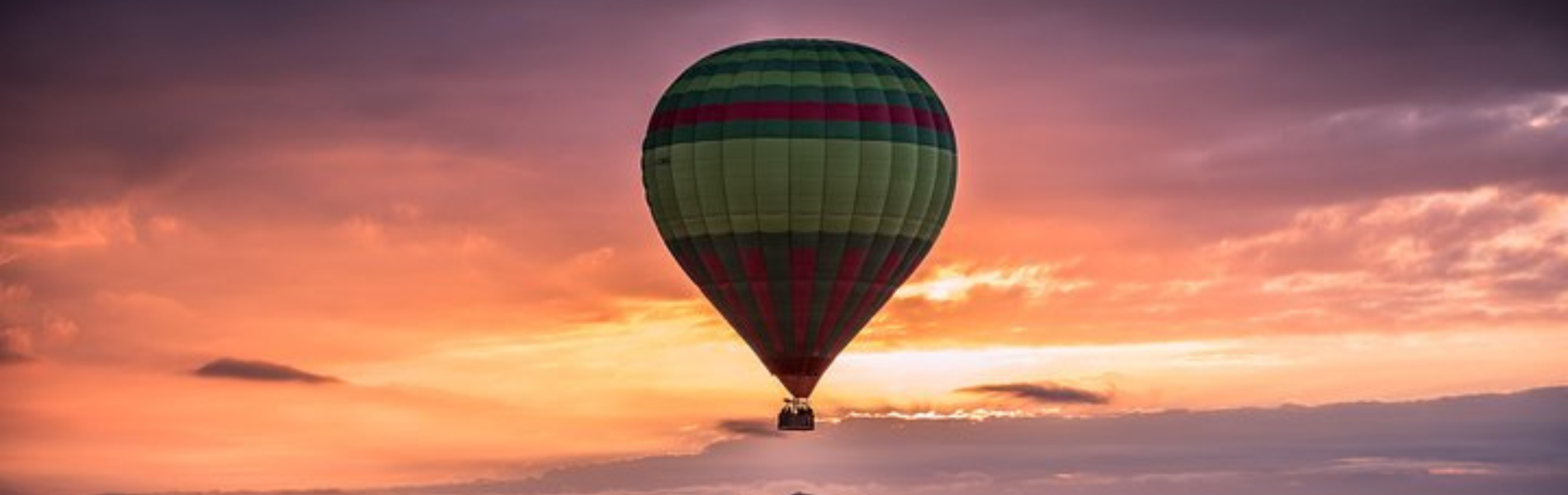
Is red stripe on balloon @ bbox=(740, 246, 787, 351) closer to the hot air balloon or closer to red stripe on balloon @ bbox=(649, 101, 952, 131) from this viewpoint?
the hot air balloon

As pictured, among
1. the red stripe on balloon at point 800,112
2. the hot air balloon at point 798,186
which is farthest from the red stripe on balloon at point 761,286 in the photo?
the red stripe on balloon at point 800,112

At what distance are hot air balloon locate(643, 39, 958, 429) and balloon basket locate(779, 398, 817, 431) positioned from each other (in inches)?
1.6

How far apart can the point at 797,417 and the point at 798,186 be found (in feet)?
27.2

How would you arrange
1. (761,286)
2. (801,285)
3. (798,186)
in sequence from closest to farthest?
(798,186), (801,285), (761,286)

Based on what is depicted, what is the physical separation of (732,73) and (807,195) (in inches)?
204

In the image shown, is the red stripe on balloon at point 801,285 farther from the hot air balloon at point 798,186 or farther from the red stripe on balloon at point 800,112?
the red stripe on balloon at point 800,112

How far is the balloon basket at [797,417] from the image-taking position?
11931cm

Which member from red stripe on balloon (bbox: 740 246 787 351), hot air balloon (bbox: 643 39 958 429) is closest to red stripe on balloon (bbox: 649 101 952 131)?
hot air balloon (bbox: 643 39 958 429)

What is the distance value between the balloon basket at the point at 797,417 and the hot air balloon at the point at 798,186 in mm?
41

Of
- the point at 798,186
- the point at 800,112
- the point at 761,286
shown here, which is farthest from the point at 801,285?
the point at 800,112

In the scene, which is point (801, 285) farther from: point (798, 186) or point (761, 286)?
point (798, 186)

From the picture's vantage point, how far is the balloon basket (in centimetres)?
11931

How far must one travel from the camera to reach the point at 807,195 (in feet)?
386

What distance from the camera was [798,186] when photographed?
118m
